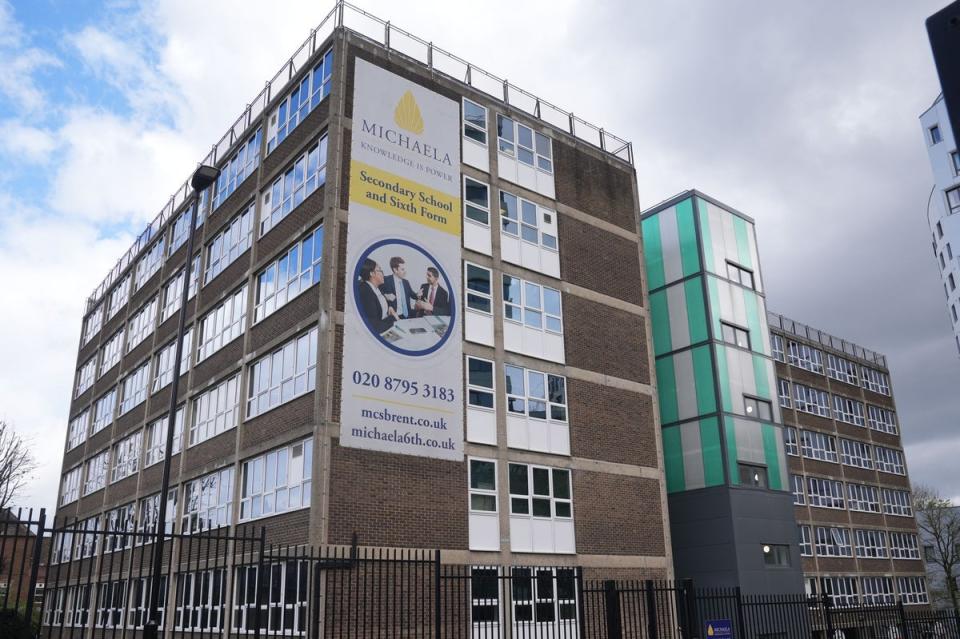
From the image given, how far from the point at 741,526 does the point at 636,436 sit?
5.49 metres

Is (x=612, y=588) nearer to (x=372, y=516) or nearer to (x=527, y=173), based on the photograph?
(x=372, y=516)

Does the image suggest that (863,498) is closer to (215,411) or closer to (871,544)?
(871,544)

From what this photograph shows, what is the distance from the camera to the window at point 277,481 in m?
19.9

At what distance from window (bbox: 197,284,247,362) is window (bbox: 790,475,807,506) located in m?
32.3

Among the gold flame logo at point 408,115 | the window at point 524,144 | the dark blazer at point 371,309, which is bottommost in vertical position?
the dark blazer at point 371,309

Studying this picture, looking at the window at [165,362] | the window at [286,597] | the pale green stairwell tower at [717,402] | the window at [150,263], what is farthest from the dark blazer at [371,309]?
the window at [150,263]

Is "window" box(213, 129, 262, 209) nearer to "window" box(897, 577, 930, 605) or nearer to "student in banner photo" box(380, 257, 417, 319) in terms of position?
"student in banner photo" box(380, 257, 417, 319)

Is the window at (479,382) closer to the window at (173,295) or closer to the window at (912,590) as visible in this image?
the window at (173,295)

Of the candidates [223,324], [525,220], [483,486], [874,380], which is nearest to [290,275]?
[223,324]

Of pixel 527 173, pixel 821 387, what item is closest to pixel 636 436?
pixel 527 173

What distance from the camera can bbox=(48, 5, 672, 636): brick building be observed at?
20.7 meters

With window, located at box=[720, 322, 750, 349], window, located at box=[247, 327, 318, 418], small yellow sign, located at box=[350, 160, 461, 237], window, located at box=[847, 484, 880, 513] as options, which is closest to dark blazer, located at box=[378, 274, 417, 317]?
small yellow sign, located at box=[350, 160, 461, 237]

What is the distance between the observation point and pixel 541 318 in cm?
2538

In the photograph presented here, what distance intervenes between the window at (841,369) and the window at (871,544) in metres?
9.96
